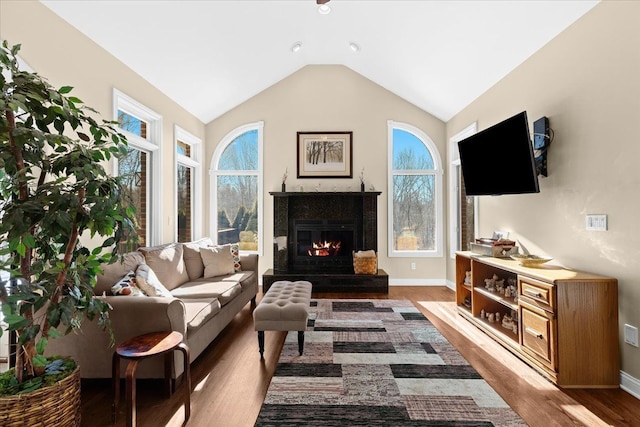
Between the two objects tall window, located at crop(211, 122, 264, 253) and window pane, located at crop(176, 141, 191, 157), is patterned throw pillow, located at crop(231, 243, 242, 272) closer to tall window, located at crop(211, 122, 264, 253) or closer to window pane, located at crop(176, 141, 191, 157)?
tall window, located at crop(211, 122, 264, 253)

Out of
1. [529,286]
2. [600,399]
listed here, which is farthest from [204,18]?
[600,399]

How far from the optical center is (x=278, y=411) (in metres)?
2.09

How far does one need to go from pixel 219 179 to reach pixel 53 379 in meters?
4.62

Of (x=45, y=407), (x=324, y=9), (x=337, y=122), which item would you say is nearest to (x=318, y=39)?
(x=324, y=9)

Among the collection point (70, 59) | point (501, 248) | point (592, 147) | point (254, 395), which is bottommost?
point (254, 395)

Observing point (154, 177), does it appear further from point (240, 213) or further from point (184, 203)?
point (240, 213)

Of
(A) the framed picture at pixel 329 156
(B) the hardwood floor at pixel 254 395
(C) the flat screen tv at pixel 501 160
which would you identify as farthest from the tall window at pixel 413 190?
(B) the hardwood floor at pixel 254 395

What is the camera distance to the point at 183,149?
17.4 feet

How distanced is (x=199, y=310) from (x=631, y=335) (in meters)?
3.15

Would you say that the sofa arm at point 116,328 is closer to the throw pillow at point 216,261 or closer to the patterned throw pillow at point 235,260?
the throw pillow at point 216,261

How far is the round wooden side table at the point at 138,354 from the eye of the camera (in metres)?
1.80

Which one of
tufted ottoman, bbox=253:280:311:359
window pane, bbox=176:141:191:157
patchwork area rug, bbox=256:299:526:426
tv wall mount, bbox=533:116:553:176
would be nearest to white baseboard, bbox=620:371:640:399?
patchwork area rug, bbox=256:299:526:426

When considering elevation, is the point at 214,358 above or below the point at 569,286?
below

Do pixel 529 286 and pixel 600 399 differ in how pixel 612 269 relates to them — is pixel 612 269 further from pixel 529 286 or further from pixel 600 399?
pixel 600 399
